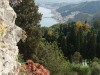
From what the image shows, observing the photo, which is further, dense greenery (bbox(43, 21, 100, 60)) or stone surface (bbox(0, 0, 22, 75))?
dense greenery (bbox(43, 21, 100, 60))

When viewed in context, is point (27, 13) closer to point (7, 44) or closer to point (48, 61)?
point (48, 61)

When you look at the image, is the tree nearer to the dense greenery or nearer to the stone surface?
the stone surface

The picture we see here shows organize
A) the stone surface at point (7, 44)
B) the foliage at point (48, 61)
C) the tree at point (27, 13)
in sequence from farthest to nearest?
the tree at point (27, 13)
the foliage at point (48, 61)
the stone surface at point (7, 44)

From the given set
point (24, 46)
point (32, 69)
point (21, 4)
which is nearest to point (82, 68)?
point (24, 46)

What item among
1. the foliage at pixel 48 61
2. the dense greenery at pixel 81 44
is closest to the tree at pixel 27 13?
the foliage at pixel 48 61

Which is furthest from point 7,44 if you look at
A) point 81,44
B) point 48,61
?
point 81,44

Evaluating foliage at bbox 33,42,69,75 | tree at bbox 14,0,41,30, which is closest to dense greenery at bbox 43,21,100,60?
foliage at bbox 33,42,69,75

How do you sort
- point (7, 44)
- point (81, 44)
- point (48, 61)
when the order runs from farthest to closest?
point (81, 44) < point (48, 61) < point (7, 44)

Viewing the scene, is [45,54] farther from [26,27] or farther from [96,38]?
[96,38]

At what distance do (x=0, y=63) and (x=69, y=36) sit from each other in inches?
2256

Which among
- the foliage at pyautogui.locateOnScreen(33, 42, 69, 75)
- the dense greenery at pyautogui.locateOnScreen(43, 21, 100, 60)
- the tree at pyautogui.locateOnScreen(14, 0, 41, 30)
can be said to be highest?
the tree at pyautogui.locateOnScreen(14, 0, 41, 30)

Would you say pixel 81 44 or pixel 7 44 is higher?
pixel 7 44

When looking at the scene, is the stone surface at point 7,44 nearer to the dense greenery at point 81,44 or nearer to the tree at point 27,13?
the tree at point 27,13

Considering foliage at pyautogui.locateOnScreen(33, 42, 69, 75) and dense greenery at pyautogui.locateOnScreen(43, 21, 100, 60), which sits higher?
foliage at pyautogui.locateOnScreen(33, 42, 69, 75)
